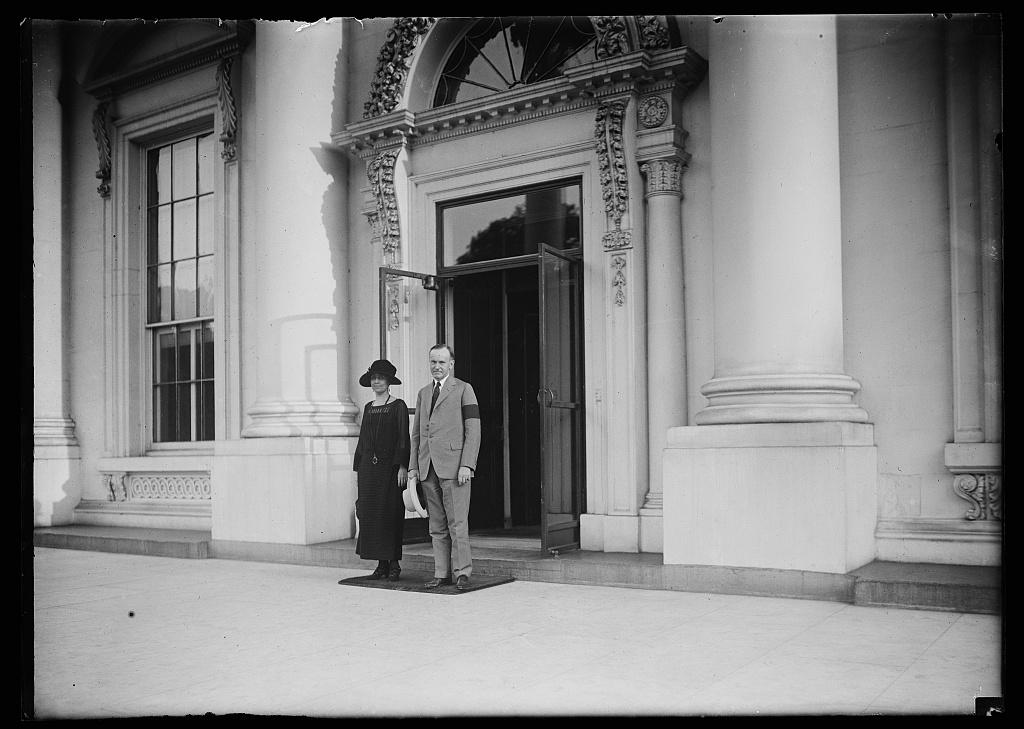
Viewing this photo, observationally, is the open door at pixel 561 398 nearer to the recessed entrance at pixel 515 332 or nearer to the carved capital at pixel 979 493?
the recessed entrance at pixel 515 332

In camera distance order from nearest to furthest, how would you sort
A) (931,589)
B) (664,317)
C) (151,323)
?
(931,589)
(664,317)
(151,323)

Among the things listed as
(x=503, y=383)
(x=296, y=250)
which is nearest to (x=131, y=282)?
(x=296, y=250)

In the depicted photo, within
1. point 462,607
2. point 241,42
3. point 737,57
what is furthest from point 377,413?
point 241,42

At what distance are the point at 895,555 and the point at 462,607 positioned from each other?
131 inches

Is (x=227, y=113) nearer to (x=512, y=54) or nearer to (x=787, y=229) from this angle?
(x=512, y=54)

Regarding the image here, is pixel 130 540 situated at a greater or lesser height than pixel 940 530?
lesser

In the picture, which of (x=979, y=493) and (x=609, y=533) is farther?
(x=609, y=533)

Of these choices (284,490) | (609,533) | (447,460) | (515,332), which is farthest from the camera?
(515,332)

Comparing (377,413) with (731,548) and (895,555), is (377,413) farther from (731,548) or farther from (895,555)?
(895,555)

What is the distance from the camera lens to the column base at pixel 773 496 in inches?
266

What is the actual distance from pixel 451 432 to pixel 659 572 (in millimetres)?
1954

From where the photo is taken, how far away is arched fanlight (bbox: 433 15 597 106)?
9.52m

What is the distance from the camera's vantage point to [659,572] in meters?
7.40
